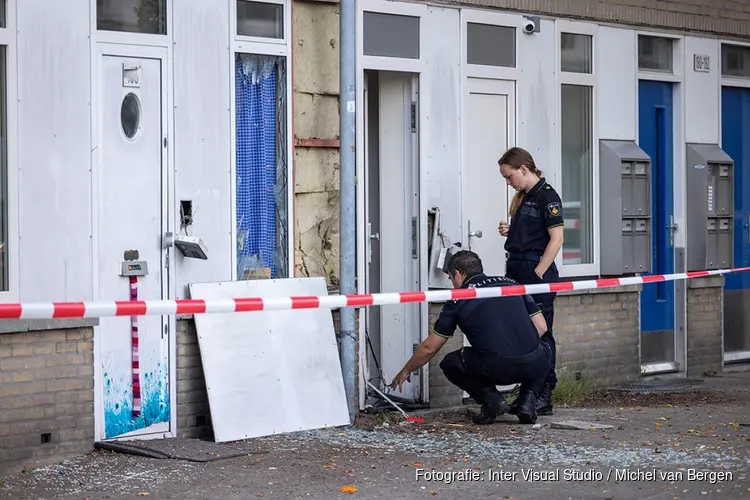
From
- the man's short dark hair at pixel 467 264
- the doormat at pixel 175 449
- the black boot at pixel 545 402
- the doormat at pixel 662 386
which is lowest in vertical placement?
the doormat at pixel 662 386

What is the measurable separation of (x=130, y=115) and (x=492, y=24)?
343 centimetres

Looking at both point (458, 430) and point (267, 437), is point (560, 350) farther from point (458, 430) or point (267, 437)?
point (267, 437)

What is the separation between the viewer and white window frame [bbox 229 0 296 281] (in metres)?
8.83

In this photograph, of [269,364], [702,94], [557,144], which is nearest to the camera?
[269,364]

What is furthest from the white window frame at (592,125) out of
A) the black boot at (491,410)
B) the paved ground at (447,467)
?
the black boot at (491,410)

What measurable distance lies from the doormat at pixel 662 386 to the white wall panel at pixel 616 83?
7.20ft

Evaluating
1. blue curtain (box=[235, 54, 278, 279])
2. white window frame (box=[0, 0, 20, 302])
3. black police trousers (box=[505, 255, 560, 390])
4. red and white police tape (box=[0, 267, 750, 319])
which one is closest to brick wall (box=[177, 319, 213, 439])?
blue curtain (box=[235, 54, 278, 279])

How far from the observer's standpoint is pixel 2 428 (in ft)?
24.7

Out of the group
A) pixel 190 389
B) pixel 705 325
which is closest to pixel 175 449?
pixel 190 389

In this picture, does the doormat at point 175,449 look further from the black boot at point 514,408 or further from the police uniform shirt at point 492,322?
the black boot at point 514,408

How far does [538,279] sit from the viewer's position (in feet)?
31.0


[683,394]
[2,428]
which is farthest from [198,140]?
[683,394]

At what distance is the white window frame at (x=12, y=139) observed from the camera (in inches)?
304

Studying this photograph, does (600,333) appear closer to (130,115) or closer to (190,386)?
(190,386)
